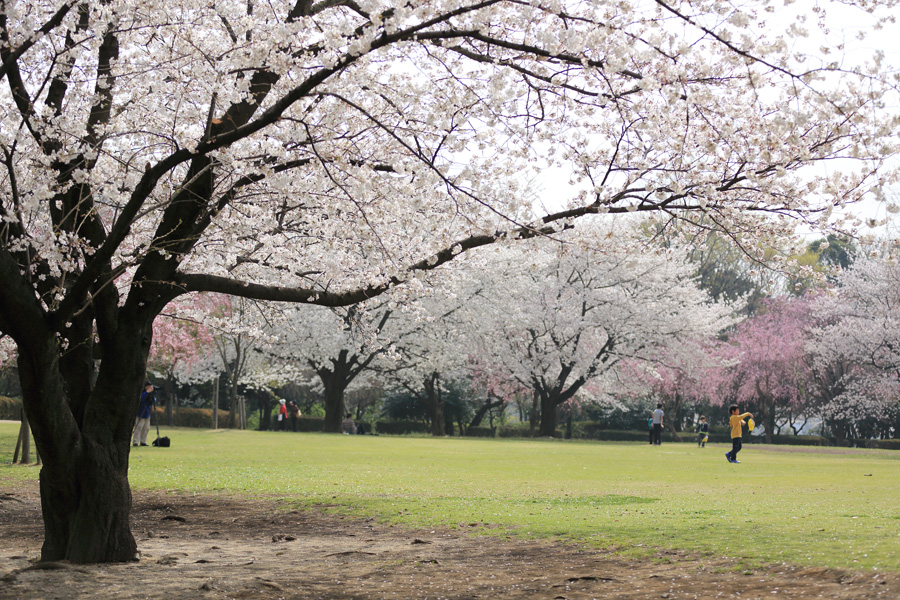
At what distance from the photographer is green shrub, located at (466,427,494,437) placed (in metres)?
45.8

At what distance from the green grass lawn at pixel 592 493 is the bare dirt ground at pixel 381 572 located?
0.50 meters

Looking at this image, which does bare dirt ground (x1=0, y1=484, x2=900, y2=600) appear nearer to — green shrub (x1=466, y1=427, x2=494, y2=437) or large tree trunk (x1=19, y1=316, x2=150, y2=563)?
large tree trunk (x1=19, y1=316, x2=150, y2=563)

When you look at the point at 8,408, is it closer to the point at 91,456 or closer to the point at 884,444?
the point at 91,456

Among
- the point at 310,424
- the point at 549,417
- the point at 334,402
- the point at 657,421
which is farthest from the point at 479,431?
the point at 657,421

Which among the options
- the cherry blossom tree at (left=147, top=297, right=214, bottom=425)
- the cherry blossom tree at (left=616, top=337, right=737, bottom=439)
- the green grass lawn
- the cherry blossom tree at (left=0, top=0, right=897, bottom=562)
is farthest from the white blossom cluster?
the cherry blossom tree at (left=616, top=337, right=737, bottom=439)

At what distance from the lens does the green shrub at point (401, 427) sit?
45.5 m

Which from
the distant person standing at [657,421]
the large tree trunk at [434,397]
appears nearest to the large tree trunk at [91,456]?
the distant person standing at [657,421]

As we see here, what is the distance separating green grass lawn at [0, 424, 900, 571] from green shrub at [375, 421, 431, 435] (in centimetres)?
2337

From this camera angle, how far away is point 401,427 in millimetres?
45594

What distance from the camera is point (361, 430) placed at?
41094mm

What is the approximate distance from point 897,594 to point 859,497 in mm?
6872

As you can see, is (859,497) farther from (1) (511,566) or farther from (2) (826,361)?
(2) (826,361)

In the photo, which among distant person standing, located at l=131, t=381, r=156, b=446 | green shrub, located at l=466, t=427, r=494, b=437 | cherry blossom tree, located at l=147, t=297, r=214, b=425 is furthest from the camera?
green shrub, located at l=466, t=427, r=494, b=437

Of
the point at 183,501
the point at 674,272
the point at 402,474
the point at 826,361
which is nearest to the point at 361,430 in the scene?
the point at 674,272
